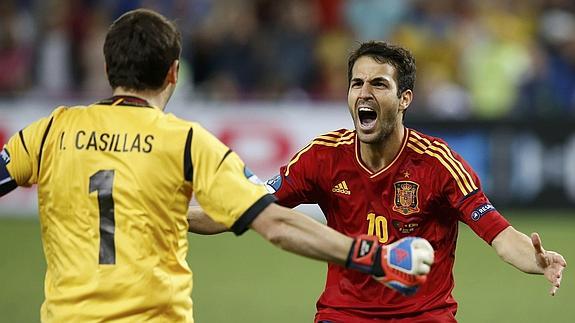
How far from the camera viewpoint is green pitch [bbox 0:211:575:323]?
9109 mm

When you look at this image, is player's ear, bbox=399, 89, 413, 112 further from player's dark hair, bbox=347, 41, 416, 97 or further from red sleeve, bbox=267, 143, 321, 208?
red sleeve, bbox=267, 143, 321, 208

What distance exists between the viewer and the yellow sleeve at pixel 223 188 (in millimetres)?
4367

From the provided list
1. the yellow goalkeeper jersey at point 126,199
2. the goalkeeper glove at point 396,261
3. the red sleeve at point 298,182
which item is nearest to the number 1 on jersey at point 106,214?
the yellow goalkeeper jersey at point 126,199

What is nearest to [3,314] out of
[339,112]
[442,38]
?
[339,112]

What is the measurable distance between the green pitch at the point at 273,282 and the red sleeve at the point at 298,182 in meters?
2.89

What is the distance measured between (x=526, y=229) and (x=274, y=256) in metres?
3.04

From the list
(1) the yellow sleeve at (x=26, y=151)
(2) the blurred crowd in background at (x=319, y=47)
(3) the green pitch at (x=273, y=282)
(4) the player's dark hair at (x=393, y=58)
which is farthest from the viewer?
(2) the blurred crowd in background at (x=319, y=47)

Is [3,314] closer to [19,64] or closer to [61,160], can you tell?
[61,160]

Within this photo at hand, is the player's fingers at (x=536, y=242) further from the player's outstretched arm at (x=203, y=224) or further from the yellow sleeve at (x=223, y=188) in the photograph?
the player's outstretched arm at (x=203, y=224)

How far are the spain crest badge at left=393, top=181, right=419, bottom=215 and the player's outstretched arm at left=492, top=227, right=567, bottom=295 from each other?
1.52ft

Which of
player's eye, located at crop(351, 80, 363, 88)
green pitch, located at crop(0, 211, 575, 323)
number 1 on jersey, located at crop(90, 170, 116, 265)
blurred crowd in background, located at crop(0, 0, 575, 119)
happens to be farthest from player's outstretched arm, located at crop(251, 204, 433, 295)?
blurred crowd in background, located at crop(0, 0, 575, 119)

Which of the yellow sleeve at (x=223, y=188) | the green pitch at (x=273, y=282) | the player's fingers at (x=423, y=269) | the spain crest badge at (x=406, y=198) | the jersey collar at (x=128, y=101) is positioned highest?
the jersey collar at (x=128, y=101)

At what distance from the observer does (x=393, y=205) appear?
5.85m

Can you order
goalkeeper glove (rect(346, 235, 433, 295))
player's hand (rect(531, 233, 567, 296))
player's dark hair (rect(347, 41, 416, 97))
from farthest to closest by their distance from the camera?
1. player's dark hair (rect(347, 41, 416, 97))
2. player's hand (rect(531, 233, 567, 296))
3. goalkeeper glove (rect(346, 235, 433, 295))
